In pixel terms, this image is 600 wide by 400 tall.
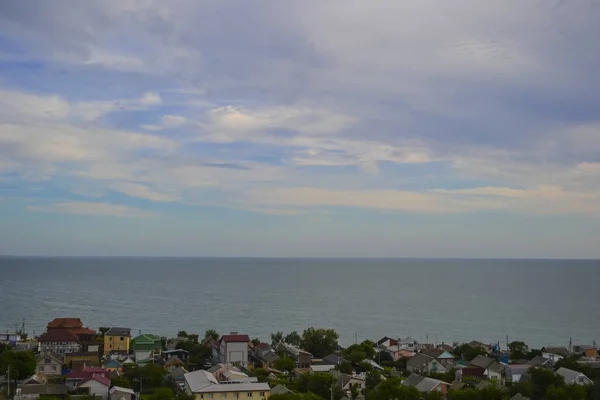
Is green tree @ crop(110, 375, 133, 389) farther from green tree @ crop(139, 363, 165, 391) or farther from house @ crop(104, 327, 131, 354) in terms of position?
house @ crop(104, 327, 131, 354)

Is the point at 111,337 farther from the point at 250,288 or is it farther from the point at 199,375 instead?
the point at 250,288

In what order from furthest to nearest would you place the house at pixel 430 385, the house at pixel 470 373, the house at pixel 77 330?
the house at pixel 77 330, the house at pixel 470 373, the house at pixel 430 385

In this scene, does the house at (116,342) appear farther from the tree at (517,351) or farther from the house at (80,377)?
the tree at (517,351)

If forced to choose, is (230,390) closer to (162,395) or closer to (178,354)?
(162,395)

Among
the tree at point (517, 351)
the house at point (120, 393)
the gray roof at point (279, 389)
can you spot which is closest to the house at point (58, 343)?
the house at point (120, 393)

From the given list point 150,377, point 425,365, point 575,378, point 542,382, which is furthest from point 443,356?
point 150,377

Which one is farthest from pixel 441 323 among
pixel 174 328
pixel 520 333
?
pixel 174 328

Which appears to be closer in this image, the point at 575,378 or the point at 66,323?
the point at 575,378
